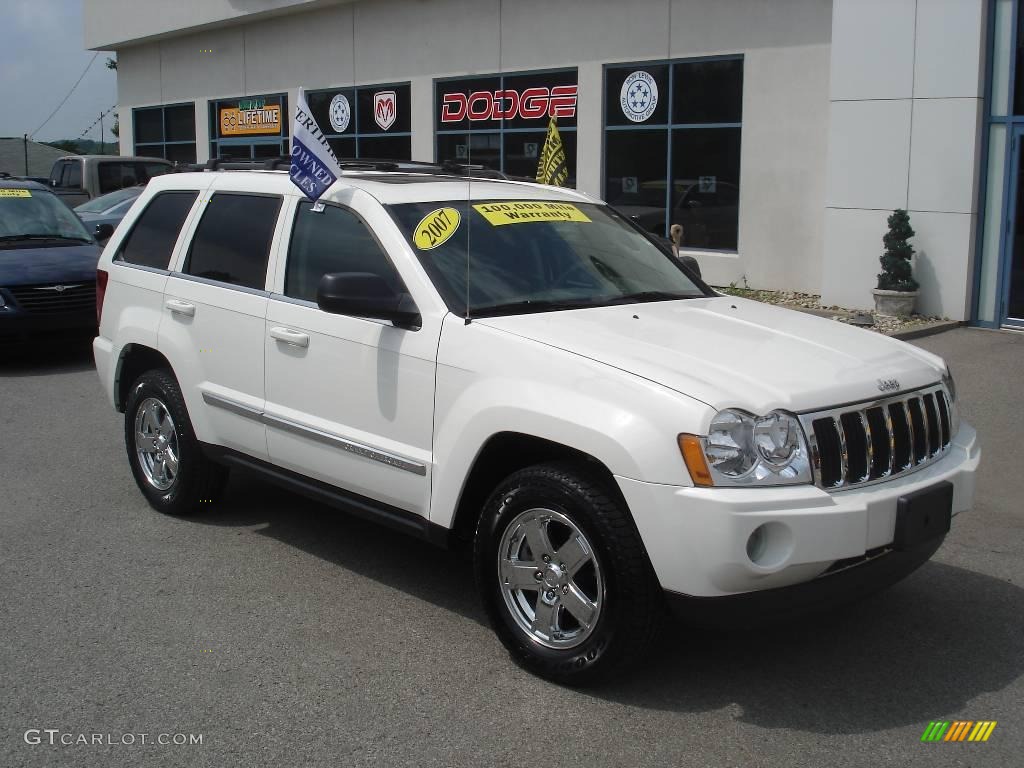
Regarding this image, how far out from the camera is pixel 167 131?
29.4m

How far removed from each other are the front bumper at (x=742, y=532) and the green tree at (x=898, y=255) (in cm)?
987

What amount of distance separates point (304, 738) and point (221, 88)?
2517cm

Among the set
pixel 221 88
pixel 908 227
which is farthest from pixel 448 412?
pixel 221 88

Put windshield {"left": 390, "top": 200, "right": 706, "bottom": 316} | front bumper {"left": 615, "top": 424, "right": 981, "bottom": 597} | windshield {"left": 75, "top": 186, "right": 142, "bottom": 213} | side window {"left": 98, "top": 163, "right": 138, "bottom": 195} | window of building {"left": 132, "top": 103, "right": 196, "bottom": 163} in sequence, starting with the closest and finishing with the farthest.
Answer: front bumper {"left": 615, "top": 424, "right": 981, "bottom": 597}
windshield {"left": 390, "top": 200, "right": 706, "bottom": 316}
windshield {"left": 75, "top": 186, "right": 142, "bottom": 213}
side window {"left": 98, "top": 163, "right": 138, "bottom": 195}
window of building {"left": 132, "top": 103, "right": 196, "bottom": 163}

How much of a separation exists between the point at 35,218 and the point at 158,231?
22.8ft

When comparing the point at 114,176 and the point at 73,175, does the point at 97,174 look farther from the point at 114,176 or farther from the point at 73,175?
the point at 73,175

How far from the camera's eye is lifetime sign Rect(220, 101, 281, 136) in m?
25.3

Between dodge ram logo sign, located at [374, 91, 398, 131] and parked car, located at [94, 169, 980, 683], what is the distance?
52.9 ft

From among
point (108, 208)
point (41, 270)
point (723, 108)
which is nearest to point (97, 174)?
point (108, 208)

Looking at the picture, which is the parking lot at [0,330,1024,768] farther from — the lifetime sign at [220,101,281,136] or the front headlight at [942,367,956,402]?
the lifetime sign at [220,101,281,136]

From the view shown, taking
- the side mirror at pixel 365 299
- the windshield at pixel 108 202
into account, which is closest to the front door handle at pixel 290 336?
the side mirror at pixel 365 299

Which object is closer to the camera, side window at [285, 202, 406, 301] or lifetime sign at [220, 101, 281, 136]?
side window at [285, 202, 406, 301]

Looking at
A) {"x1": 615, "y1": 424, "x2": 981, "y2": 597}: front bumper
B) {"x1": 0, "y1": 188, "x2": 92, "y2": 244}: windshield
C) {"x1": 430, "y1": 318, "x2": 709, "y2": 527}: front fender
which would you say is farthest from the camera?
{"x1": 0, "y1": 188, "x2": 92, "y2": 244}: windshield

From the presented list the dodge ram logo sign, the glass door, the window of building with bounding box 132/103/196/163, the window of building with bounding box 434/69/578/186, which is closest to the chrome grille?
the window of building with bounding box 434/69/578/186
